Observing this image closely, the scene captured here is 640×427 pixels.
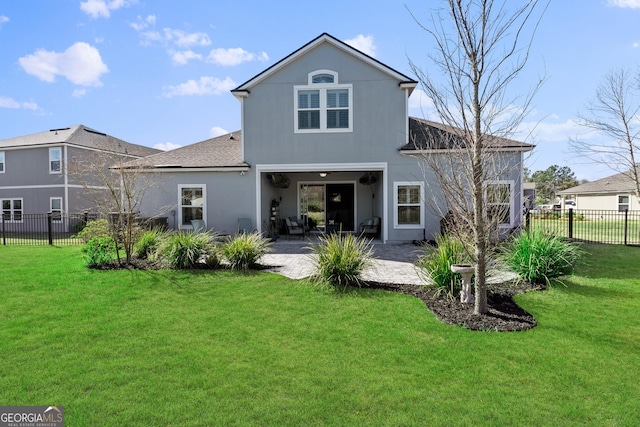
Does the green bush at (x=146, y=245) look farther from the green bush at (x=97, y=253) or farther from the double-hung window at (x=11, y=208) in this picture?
the double-hung window at (x=11, y=208)

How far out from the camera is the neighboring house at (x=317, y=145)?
1284 cm

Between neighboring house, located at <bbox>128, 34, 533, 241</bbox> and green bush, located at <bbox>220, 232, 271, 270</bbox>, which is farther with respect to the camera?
neighboring house, located at <bbox>128, 34, 533, 241</bbox>

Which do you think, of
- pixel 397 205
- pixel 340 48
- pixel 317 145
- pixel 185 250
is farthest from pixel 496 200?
pixel 340 48

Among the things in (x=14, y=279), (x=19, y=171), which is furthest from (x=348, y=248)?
(x=19, y=171)

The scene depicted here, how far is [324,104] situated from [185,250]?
298 inches

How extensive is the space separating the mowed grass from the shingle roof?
→ 753 cm

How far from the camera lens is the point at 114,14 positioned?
10.1 m

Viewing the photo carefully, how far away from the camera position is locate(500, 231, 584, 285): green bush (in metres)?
7.41

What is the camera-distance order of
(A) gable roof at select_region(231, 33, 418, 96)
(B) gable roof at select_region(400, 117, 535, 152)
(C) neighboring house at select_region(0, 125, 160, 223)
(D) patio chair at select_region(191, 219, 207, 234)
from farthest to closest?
1. (C) neighboring house at select_region(0, 125, 160, 223)
2. (D) patio chair at select_region(191, 219, 207, 234)
3. (A) gable roof at select_region(231, 33, 418, 96)
4. (B) gable roof at select_region(400, 117, 535, 152)

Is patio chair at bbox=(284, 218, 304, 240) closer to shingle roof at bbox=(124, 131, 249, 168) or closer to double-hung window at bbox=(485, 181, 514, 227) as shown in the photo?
shingle roof at bbox=(124, 131, 249, 168)

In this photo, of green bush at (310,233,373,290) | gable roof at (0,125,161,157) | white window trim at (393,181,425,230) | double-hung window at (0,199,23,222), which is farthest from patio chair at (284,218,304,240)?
double-hung window at (0,199,23,222)

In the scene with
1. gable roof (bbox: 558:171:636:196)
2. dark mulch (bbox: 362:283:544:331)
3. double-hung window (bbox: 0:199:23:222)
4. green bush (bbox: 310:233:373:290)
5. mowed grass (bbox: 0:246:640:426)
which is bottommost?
mowed grass (bbox: 0:246:640:426)

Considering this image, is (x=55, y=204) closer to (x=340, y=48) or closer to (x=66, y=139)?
(x=66, y=139)

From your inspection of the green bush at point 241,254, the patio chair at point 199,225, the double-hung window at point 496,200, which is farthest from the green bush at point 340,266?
the patio chair at point 199,225
